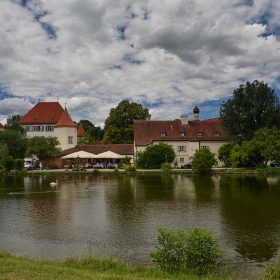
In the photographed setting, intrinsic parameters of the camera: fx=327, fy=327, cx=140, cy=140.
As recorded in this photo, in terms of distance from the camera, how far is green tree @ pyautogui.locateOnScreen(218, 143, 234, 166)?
49.3 metres

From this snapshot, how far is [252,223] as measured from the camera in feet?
46.0

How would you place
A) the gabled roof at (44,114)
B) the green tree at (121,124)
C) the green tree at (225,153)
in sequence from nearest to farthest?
the green tree at (225,153), the green tree at (121,124), the gabled roof at (44,114)

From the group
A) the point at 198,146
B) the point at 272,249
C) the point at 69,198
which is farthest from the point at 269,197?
the point at 198,146

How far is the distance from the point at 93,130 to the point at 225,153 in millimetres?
56616

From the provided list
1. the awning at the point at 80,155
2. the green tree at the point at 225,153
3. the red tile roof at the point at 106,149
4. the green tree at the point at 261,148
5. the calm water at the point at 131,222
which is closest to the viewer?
the calm water at the point at 131,222

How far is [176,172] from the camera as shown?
4291 centimetres

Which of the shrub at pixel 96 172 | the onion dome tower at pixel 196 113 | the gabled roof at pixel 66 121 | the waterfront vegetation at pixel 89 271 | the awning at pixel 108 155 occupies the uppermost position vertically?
the onion dome tower at pixel 196 113

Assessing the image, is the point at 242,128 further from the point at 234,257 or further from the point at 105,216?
the point at 234,257

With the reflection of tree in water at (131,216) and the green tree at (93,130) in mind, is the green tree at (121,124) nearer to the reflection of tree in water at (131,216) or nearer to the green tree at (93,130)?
the green tree at (93,130)

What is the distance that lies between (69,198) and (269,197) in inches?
516

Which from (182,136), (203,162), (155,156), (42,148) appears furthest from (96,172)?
(182,136)

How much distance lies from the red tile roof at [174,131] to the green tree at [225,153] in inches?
97.0

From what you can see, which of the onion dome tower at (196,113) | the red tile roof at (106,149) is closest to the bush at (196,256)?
the red tile roof at (106,149)

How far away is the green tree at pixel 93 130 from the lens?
98.6 metres
